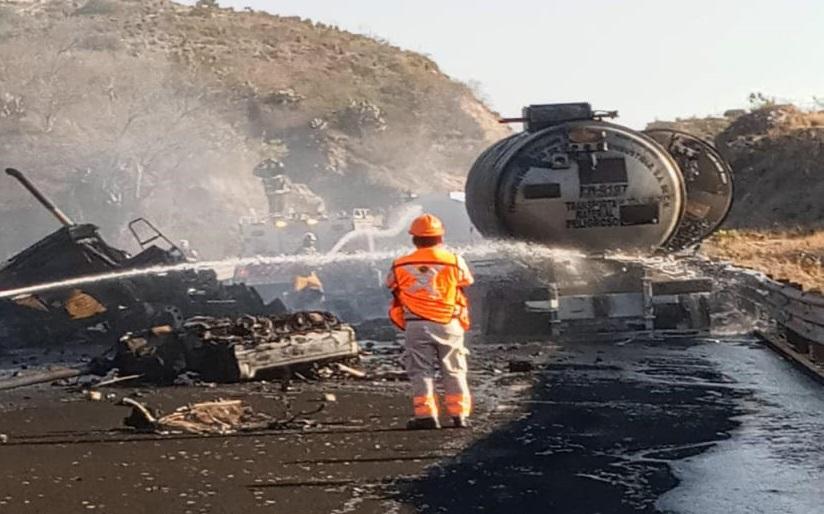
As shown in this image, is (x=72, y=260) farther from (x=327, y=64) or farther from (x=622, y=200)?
(x=327, y=64)

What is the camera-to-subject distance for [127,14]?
8600 cm

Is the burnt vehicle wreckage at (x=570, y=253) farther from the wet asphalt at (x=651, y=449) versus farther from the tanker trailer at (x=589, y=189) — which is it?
the wet asphalt at (x=651, y=449)

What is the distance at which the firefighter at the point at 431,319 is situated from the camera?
945cm

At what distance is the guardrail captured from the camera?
12477mm

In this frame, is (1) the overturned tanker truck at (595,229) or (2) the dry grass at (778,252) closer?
(1) the overturned tanker truck at (595,229)

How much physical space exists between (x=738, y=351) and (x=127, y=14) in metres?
76.6

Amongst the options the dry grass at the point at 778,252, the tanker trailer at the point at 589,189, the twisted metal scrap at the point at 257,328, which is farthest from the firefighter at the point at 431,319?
the dry grass at the point at 778,252

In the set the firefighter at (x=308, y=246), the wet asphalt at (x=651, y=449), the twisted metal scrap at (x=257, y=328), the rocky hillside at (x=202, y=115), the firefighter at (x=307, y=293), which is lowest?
the wet asphalt at (x=651, y=449)

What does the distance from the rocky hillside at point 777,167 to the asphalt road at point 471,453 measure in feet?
82.3

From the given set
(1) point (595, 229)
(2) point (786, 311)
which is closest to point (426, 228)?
(2) point (786, 311)

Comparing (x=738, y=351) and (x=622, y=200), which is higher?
(x=622, y=200)

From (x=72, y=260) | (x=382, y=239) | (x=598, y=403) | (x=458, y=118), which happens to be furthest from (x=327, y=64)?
(x=598, y=403)

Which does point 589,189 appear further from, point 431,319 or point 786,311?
point 431,319

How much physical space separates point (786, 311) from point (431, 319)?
5.84 m
